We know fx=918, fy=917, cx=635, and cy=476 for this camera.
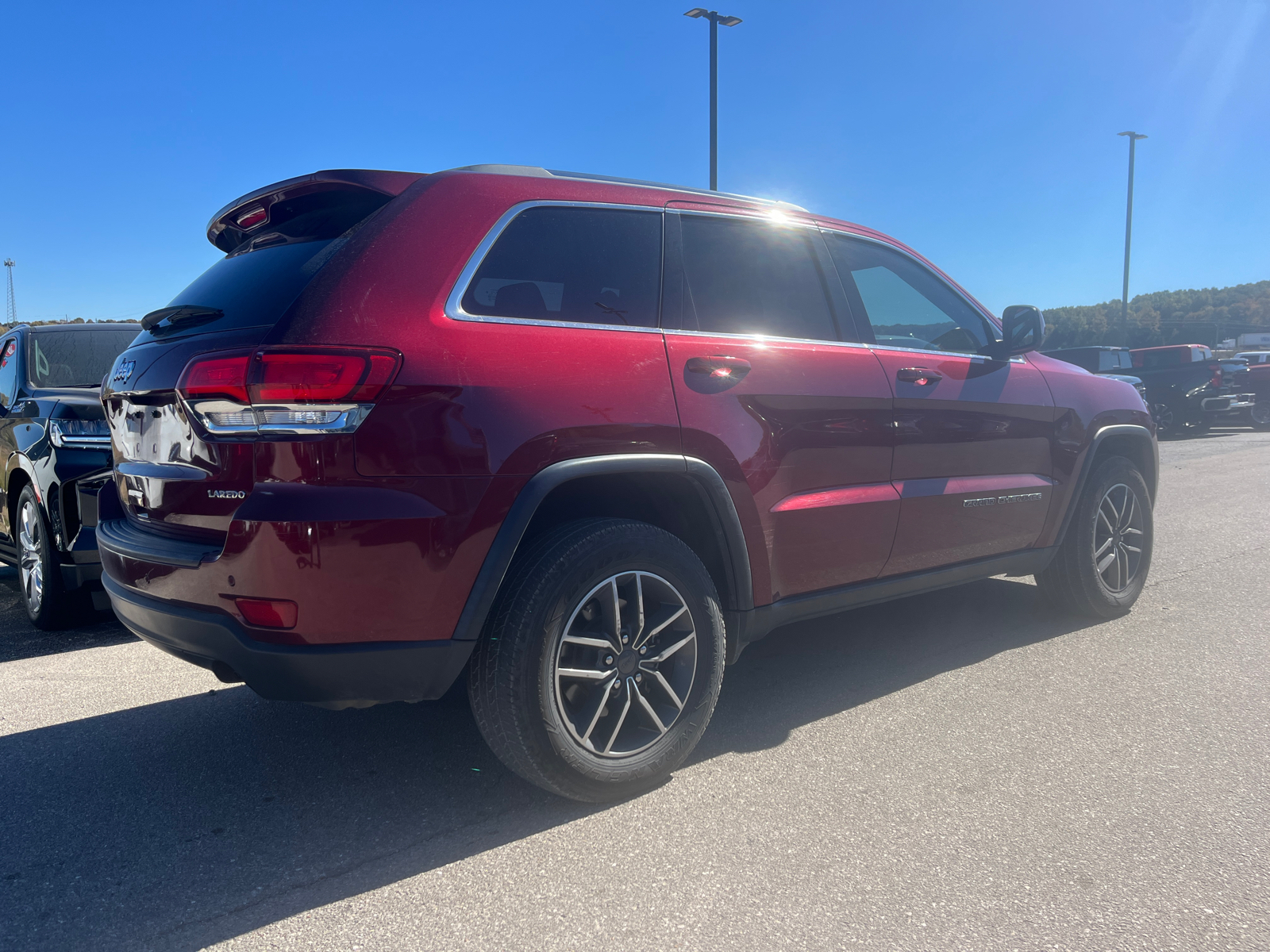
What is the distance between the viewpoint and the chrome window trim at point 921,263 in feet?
12.3

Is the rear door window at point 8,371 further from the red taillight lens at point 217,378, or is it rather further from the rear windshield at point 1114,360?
the rear windshield at point 1114,360

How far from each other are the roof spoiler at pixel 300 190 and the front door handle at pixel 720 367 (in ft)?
3.35

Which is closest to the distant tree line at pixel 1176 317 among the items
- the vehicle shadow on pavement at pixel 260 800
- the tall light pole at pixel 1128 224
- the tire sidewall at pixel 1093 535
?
the tall light pole at pixel 1128 224

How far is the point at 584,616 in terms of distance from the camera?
2740 mm

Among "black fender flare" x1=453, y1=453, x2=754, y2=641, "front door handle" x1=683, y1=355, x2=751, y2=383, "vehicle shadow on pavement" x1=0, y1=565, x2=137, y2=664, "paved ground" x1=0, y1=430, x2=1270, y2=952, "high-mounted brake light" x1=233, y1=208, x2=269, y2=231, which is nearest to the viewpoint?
"paved ground" x1=0, y1=430, x2=1270, y2=952

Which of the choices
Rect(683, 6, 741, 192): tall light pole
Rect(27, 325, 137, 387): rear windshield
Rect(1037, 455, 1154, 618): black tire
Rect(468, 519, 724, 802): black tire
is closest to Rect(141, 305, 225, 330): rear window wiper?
Rect(468, 519, 724, 802): black tire

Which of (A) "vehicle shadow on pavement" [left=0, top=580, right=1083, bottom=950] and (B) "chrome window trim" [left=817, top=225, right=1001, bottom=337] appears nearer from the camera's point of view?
(A) "vehicle shadow on pavement" [left=0, top=580, right=1083, bottom=950]

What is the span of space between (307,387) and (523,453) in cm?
57

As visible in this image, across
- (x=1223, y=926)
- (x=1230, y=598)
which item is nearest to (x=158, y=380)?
(x=1223, y=926)

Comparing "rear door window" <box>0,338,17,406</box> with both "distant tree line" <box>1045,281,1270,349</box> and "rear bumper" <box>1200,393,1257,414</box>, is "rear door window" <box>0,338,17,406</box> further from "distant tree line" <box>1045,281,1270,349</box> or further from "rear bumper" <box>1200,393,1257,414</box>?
"distant tree line" <box>1045,281,1270,349</box>

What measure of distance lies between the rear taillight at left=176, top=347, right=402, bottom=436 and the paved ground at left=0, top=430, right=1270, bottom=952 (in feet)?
3.84

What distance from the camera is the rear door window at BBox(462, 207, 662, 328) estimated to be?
2.65 m

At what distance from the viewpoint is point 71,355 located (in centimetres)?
560

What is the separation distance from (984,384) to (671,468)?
189cm
